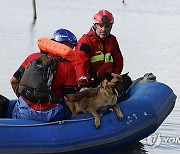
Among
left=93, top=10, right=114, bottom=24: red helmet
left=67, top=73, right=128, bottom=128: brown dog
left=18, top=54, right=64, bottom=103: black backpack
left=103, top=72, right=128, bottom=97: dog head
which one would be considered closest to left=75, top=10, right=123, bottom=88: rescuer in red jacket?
left=93, top=10, right=114, bottom=24: red helmet

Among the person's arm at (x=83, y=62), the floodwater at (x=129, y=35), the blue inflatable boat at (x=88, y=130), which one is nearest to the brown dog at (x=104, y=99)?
the blue inflatable boat at (x=88, y=130)

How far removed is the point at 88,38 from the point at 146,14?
104 ft

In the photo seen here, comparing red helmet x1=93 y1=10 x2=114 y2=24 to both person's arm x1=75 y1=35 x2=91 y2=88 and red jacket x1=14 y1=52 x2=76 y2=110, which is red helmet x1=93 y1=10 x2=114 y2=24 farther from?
red jacket x1=14 y1=52 x2=76 y2=110

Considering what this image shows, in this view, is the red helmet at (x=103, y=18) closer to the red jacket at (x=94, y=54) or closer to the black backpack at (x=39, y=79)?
the red jacket at (x=94, y=54)

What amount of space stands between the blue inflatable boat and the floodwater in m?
0.66

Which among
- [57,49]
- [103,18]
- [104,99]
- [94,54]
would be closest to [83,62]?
[94,54]

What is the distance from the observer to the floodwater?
1225 cm

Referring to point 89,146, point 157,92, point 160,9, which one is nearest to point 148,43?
point 157,92

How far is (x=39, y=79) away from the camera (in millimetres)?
8055

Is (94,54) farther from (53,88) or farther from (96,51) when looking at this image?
(53,88)

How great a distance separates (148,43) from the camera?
2461 centimetres

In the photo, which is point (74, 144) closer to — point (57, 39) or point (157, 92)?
point (57, 39)

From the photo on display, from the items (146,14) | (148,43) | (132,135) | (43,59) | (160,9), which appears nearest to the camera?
(43,59)

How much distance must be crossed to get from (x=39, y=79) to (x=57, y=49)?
0.44 meters
